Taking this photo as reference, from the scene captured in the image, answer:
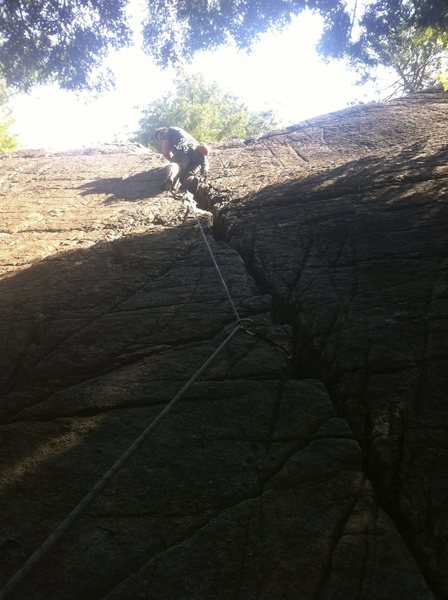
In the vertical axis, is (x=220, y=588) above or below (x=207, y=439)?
below

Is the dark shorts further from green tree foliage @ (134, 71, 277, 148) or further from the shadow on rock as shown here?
green tree foliage @ (134, 71, 277, 148)

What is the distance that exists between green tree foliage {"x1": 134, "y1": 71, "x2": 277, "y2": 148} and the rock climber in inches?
578

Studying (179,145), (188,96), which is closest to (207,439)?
(179,145)

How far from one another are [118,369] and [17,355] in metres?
0.76

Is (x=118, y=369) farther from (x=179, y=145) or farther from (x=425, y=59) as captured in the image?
(x=425, y=59)

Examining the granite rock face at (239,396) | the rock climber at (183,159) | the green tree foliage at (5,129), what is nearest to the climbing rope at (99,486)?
the granite rock face at (239,396)

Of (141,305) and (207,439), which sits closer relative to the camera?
(207,439)

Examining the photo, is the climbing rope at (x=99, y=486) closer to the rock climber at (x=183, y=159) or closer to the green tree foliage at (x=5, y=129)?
the rock climber at (x=183, y=159)

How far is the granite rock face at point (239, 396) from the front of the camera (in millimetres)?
1671

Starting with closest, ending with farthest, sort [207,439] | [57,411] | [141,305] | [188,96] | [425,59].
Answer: [207,439] < [57,411] < [141,305] < [425,59] < [188,96]

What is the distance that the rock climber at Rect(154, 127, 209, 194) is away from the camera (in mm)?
6094

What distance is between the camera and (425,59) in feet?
55.7

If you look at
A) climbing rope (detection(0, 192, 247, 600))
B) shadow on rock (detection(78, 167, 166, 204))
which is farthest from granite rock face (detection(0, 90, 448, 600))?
shadow on rock (detection(78, 167, 166, 204))

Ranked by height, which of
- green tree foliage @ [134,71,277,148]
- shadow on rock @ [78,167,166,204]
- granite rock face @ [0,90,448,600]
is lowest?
granite rock face @ [0,90,448,600]
